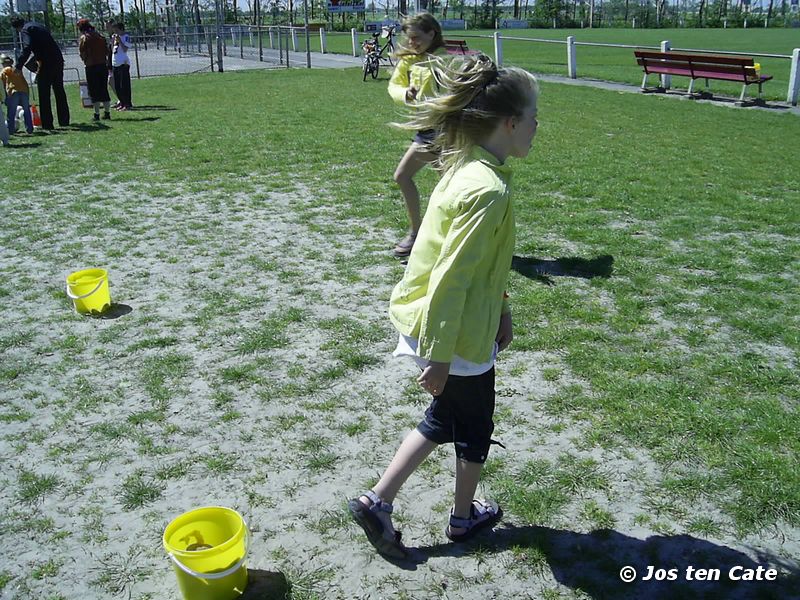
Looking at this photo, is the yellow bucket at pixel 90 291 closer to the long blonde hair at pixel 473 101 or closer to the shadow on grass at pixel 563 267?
the shadow on grass at pixel 563 267

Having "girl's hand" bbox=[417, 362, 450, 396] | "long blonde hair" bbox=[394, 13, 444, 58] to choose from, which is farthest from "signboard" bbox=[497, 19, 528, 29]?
"girl's hand" bbox=[417, 362, 450, 396]

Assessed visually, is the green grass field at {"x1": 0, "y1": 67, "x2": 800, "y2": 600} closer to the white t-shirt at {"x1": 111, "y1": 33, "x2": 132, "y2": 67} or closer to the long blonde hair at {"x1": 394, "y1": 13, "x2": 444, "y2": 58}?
the long blonde hair at {"x1": 394, "y1": 13, "x2": 444, "y2": 58}

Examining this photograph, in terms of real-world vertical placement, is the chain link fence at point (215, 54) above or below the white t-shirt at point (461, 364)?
above

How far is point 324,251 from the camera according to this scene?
21.6ft

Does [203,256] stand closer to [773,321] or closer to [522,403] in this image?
[522,403]

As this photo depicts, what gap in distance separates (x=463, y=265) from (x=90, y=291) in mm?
3553

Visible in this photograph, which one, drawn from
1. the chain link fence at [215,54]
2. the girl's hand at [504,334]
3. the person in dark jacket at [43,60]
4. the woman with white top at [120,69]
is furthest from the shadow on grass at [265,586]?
the chain link fence at [215,54]

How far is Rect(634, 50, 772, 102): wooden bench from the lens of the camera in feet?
53.1

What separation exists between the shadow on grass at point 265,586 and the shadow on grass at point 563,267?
11.4 feet

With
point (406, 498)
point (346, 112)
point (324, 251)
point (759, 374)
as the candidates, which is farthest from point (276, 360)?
point (346, 112)

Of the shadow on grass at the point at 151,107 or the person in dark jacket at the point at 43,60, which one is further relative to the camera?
the shadow on grass at the point at 151,107

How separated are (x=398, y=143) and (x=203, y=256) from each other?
217 inches

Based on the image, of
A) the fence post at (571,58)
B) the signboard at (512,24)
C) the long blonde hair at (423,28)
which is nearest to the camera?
the long blonde hair at (423,28)

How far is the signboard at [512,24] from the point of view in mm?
71125
